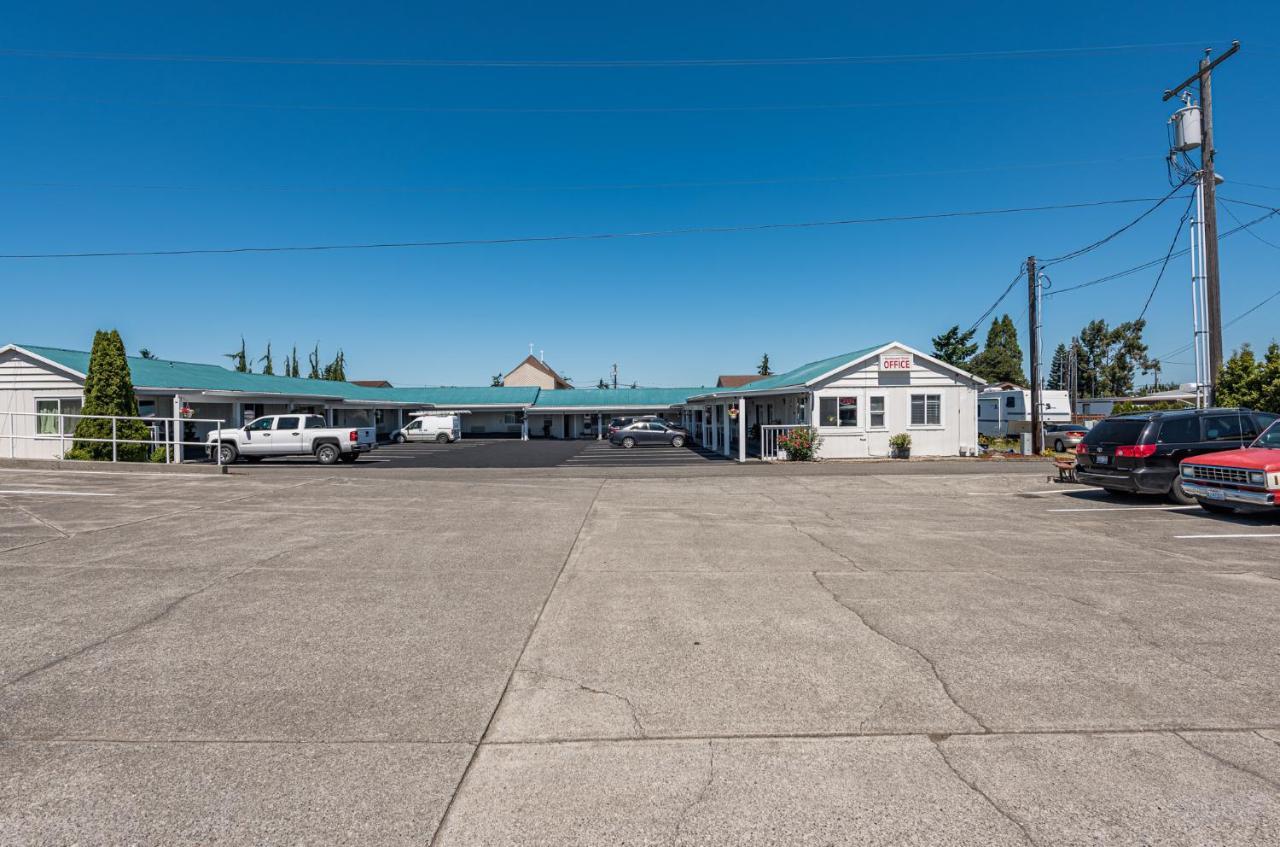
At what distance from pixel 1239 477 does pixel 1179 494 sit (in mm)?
2136

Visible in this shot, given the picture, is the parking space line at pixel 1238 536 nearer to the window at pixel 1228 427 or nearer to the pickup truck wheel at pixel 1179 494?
the pickup truck wheel at pixel 1179 494

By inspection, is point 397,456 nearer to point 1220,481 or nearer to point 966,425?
point 966,425

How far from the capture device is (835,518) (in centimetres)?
1111

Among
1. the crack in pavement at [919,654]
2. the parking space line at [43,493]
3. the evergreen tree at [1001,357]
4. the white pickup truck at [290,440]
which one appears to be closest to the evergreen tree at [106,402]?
the white pickup truck at [290,440]

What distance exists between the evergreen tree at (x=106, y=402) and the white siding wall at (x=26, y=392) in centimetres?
504

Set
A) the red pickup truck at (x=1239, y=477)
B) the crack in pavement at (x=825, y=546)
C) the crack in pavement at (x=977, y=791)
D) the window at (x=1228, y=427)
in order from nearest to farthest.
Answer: the crack in pavement at (x=977, y=791), the crack in pavement at (x=825, y=546), the red pickup truck at (x=1239, y=477), the window at (x=1228, y=427)

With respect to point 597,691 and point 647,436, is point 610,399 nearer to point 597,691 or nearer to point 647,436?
point 647,436

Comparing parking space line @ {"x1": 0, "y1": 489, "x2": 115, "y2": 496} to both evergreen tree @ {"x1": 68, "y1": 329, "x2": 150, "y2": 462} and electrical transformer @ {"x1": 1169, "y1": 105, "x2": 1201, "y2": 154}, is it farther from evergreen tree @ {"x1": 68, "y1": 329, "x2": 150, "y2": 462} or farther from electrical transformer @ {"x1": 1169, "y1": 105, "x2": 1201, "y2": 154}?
electrical transformer @ {"x1": 1169, "y1": 105, "x2": 1201, "y2": 154}

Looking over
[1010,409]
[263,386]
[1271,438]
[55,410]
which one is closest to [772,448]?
[1271,438]

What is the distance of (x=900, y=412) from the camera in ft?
82.3

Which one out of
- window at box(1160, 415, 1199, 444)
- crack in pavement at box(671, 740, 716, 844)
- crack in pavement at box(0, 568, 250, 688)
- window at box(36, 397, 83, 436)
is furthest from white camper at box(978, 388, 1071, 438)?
window at box(36, 397, 83, 436)

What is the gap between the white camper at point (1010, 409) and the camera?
118 feet

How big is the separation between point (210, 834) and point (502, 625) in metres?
2.81

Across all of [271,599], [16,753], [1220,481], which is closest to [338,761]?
[16,753]
